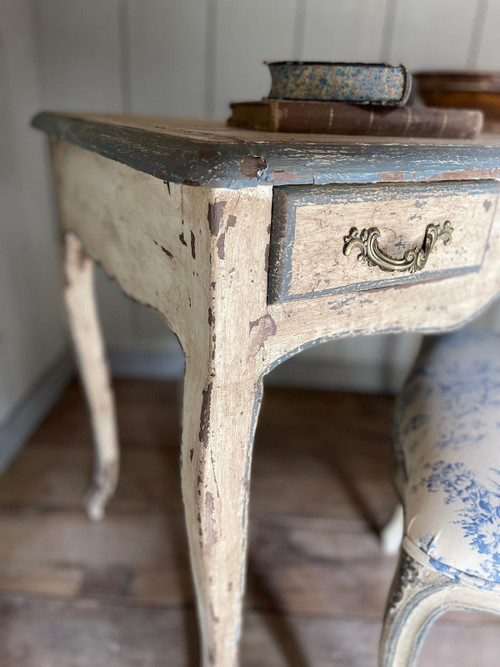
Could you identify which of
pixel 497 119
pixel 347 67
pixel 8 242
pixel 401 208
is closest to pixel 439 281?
pixel 401 208

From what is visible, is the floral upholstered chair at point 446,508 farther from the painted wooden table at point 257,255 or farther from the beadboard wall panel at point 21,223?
the beadboard wall panel at point 21,223

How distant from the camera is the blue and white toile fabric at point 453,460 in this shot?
1.49ft

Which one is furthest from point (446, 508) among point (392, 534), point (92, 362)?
point (92, 362)

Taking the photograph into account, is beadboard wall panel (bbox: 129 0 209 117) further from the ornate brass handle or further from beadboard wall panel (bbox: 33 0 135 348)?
the ornate brass handle

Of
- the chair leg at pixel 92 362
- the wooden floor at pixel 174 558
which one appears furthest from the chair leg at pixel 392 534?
the chair leg at pixel 92 362

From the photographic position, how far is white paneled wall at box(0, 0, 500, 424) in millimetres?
1070

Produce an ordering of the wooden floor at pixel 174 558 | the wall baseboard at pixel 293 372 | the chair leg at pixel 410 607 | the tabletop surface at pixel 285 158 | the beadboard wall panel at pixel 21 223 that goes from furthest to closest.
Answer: the wall baseboard at pixel 293 372
the beadboard wall panel at pixel 21 223
the wooden floor at pixel 174 558
the chair leg at pixel 410 607
the tabletop surface at pixel 285 158

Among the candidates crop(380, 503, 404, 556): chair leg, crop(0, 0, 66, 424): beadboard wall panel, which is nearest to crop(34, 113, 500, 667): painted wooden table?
crop(380, 503, 404, 556): chair leg

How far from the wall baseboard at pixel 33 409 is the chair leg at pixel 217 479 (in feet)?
2.28

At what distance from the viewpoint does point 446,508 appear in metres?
0.48

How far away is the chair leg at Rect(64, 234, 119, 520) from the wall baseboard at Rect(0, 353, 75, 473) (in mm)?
238

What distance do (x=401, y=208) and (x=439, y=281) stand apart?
12 cm

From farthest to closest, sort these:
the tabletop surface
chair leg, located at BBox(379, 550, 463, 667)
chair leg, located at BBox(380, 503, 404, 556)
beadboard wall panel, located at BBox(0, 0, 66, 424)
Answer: beadboard wall panel, located at BBox(0, 0, 66, 424)
chair leg, located at BBox(380, 503, 404, 556)
chair leg, located at BBox(379, 550, 463, 667)
the tabletop surface

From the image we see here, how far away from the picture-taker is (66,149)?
0.74m
